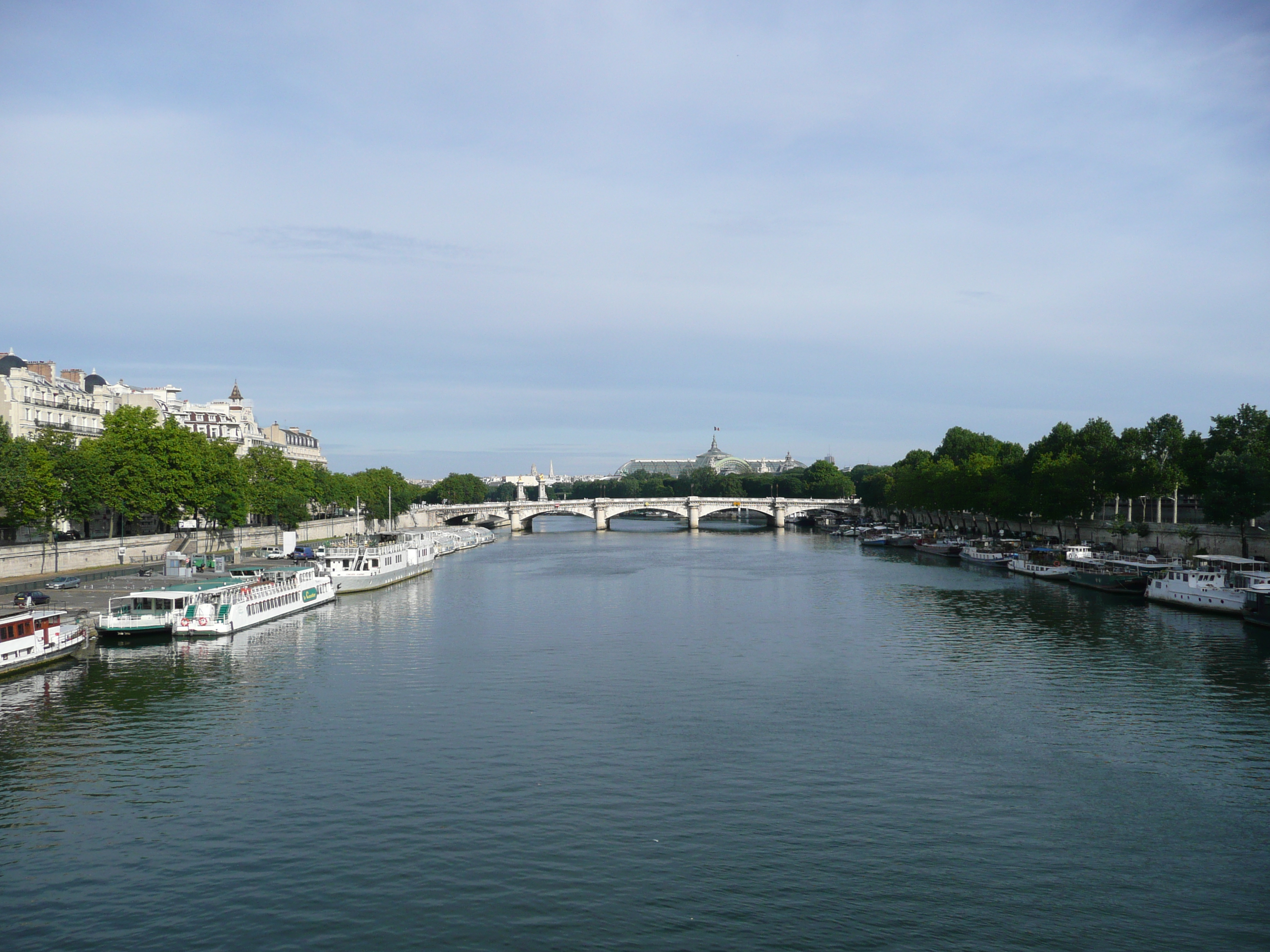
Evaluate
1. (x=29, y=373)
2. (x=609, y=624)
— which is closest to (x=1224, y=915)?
(x=609, y=624)

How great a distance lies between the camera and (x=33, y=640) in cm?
3862

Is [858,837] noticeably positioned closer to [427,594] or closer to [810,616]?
[810,616]

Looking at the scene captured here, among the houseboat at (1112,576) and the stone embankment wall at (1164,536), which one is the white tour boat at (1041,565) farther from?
the stone embankment wall at (1164,536)

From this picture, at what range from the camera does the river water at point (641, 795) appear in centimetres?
1878

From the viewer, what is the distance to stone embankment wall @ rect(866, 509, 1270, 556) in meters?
72.6

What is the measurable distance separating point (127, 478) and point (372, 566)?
66.4ft

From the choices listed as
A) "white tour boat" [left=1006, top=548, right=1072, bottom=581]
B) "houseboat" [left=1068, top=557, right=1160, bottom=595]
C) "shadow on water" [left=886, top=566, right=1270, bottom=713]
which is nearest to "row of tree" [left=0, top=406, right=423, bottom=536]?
"shadow on water" [left=886, top=566, right=1270, bottom=713]

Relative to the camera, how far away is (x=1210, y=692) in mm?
36688

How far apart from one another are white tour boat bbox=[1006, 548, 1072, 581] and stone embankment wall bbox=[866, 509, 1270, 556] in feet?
29.3

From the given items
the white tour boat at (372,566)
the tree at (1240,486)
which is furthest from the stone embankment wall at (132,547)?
the tree at (1240,486)

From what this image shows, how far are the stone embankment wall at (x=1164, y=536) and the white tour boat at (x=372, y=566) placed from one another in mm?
63801

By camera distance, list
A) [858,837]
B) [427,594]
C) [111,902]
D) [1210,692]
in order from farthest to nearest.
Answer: [427,594] → [1210,692] → [858,837] → [111,902]

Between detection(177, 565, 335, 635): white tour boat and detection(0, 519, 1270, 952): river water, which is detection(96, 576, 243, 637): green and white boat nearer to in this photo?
detection(177, 565, 335, 635): white tour boat

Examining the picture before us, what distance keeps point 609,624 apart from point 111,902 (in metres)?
36.5
